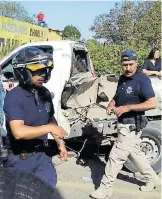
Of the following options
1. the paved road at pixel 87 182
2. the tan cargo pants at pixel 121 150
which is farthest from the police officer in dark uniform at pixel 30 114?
the paved road at pixel 87 182

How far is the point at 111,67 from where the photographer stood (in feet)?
50.0

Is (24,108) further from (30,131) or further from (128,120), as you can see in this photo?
(128,120)

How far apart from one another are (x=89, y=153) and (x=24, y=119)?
148 inches

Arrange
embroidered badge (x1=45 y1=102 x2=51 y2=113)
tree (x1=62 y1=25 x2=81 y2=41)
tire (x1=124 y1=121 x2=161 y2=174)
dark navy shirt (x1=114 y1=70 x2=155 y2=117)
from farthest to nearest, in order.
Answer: tree (x1=62 y1=25 x2=81 y2=41) < tire (x1=124 y1=121 x2=161 y2=174) < dark navy shirt (x1=114 y1=70 x2=155 y2=117) < embroidered badge (x1=45 y1=102 x2=51 y2=113)

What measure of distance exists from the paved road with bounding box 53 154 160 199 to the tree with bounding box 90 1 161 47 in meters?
19.8

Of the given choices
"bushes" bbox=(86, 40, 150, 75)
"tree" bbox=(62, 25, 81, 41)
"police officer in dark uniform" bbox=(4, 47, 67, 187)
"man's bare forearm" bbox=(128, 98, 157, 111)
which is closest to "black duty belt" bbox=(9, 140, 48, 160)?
"police officer in dark uniform" bbox=(4, 47, 67, 187)

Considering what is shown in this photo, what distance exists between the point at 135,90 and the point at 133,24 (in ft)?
77.7

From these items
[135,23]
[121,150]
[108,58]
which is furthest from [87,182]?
[135,23]

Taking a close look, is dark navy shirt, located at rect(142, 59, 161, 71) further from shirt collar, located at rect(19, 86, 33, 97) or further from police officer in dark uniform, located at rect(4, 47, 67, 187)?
shirt collar, located at rect(19, 86, 33, 97)

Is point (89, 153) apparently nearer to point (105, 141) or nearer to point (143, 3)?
point (105, 141)

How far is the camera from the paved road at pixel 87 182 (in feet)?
16.9

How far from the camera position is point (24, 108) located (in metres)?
3.15

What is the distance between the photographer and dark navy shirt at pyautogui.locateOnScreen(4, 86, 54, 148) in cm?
308

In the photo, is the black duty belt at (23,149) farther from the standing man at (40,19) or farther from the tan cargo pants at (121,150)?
the standing man at (40,19)
